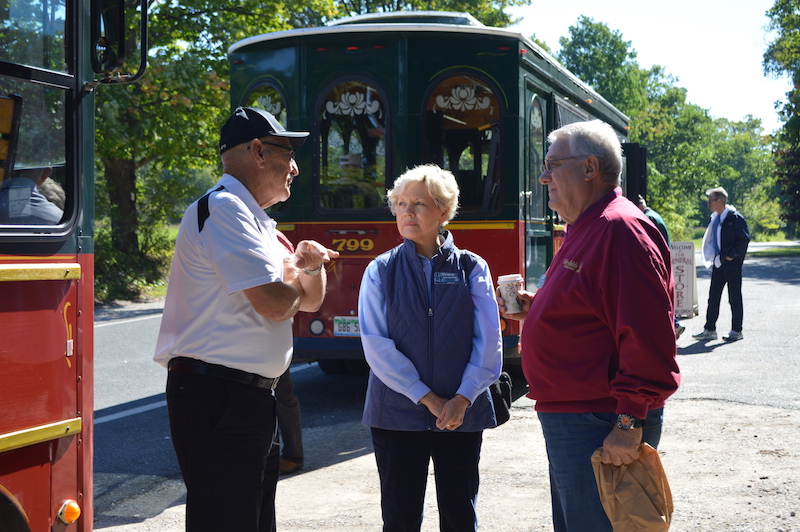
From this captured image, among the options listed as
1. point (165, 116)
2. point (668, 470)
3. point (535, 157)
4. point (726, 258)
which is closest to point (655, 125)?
point (165, 116)

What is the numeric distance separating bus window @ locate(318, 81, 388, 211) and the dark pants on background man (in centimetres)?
652

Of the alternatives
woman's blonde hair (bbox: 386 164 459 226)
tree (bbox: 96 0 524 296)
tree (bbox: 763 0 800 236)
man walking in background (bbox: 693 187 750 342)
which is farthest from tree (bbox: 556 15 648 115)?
woman's blonde hair (bbox: 386 164 459 226)

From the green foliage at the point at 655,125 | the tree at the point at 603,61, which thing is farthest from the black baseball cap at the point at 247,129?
the tree at the point at 603,61

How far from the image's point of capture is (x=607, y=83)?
57438 millimetres

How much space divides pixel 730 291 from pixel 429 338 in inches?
389

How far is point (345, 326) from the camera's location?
7.95m

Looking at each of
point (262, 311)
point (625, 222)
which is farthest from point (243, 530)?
point (625, 222)

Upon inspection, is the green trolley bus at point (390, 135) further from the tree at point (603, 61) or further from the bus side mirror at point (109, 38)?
the tree at point (603, 61)

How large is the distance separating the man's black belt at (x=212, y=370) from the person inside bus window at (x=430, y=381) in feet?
2.25

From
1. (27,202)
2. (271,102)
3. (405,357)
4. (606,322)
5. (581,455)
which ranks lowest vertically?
(581,455)

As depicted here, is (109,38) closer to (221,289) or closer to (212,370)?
(221,289)

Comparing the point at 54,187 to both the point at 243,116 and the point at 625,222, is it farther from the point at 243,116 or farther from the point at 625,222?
the point at 625,222

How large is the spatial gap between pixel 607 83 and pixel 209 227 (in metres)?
57.4

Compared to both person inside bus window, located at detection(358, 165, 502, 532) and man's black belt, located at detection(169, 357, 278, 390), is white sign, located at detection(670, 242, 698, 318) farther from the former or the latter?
man's black belt, located at detection(169, 357, 278, 390)
